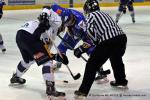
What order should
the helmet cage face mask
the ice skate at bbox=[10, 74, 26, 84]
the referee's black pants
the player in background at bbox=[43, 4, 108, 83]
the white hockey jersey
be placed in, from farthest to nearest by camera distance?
the ice skate at bbox=[10, 74, 26, 84]
the helmet cage face mask
the player in background at bbox=[43, 4, 108, 83]
the white hockey jersey
the referee's black pants

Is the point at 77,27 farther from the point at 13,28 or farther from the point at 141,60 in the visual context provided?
the point at 13,28

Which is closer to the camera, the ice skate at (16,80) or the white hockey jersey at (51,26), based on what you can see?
the white hockey jersey at (51,26)

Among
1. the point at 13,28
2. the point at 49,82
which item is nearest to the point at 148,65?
the point at 49,82

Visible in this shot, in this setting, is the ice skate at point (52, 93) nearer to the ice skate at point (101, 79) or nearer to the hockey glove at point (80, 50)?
the hockey glove at point (80, 50)

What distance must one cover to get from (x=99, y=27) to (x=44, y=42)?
54 centimetres

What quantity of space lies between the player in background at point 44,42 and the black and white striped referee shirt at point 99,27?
31 centimetres

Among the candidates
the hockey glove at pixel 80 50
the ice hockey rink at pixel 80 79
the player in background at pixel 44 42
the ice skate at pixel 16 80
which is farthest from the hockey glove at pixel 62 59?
the ice skate at pixel 16 80

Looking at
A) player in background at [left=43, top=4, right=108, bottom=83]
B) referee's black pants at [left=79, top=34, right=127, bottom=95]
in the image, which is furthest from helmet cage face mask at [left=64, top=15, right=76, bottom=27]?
referee's black pants at [left=79, top=34, right=127, bottom=95]

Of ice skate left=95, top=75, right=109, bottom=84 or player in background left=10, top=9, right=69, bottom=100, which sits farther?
ice skate left=95, top=75, right=109, bottom=84

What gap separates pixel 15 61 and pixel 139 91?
6.96ft

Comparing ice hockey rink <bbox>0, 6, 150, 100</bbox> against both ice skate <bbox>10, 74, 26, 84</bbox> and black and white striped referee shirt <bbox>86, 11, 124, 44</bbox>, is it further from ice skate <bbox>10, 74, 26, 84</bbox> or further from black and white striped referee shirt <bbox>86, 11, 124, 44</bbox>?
black and white striped referee shirt <bbox>86, 11, 124, 44</bbox>

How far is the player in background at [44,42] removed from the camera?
364 cm

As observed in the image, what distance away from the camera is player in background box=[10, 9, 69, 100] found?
3.64 meters

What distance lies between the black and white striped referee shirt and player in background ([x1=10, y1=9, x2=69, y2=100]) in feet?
1.02
